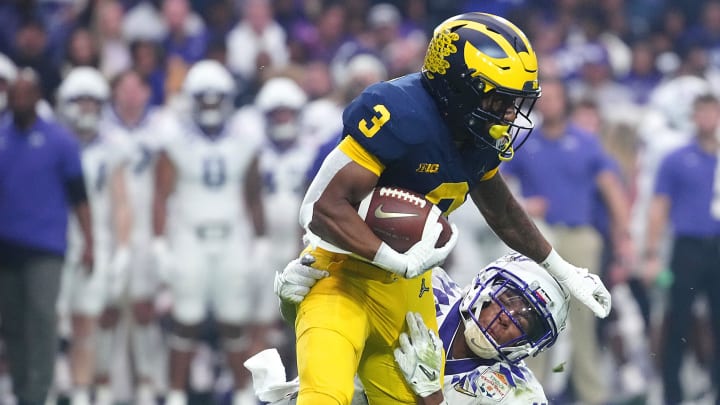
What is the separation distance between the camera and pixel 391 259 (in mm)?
4219

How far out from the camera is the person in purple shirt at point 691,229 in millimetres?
8625

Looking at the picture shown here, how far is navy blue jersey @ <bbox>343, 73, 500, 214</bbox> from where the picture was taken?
168 inches

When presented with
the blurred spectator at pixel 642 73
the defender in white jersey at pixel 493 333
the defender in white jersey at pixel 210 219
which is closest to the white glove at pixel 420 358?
the defender in white jersey at pixel 493 333

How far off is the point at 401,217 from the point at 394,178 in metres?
0.16

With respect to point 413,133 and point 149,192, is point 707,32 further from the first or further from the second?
point 413,133

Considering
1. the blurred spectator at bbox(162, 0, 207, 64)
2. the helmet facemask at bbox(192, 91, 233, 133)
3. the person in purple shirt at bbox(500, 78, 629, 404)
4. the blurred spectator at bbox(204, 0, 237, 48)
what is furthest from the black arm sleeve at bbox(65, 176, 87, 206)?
the blurred spectator at bbox(204, 0, 237, 48)

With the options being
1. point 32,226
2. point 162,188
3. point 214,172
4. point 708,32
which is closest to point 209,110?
point 214,172

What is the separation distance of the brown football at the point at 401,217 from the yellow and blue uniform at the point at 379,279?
0.08m

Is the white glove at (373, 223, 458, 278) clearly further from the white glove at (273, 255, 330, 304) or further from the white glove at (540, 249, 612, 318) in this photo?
the white glove at (540, 249, 612, 318)

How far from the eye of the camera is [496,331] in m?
4.64

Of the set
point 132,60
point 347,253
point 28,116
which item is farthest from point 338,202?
point 132,60

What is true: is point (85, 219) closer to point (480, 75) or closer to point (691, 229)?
point (691, 229)

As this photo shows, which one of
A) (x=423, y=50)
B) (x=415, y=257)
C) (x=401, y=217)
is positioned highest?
(x=401, y=217)

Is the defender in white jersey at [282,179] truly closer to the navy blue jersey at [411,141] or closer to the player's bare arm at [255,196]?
the player's bare arm at [255,196]
